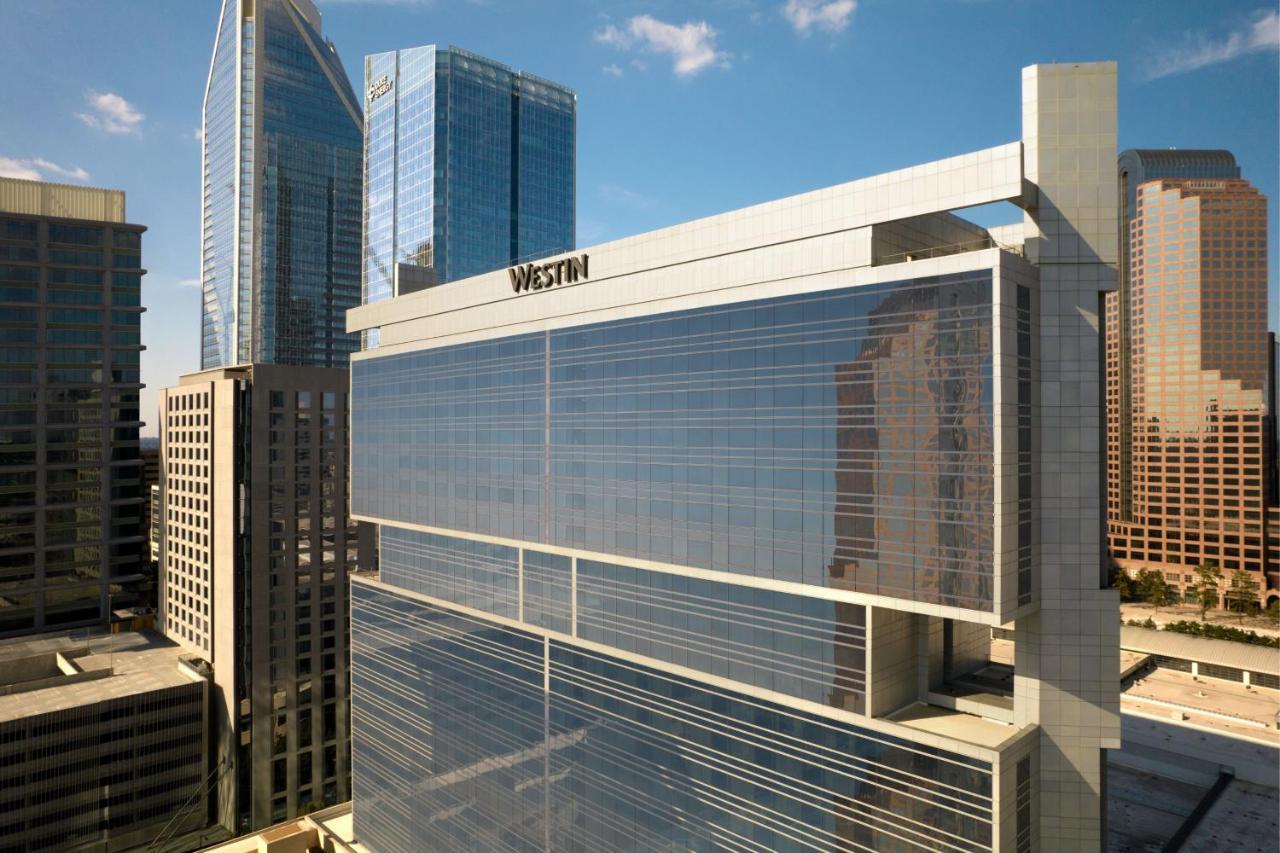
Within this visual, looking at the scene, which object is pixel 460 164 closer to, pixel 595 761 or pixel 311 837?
pixel 311 837

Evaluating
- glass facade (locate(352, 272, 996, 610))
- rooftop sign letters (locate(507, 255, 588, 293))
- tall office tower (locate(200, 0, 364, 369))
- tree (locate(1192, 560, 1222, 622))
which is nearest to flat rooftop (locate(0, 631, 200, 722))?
glass facade (locate(352, 272, 996, 610))

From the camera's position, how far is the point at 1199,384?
467 ft

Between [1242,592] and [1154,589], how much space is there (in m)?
12.9

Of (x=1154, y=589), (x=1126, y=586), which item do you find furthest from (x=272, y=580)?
(x=1126, y=586)

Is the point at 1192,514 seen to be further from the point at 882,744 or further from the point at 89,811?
the point at 89,811

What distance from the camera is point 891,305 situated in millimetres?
28578

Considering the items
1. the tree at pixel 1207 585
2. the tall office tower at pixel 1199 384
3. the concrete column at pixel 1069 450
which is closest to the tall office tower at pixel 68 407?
the concrete column at pixel 1069 450

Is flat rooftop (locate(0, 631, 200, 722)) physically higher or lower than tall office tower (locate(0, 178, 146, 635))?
lower

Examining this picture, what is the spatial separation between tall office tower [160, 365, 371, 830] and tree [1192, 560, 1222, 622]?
14165 centimetres

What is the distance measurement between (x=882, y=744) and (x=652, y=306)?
887 inches

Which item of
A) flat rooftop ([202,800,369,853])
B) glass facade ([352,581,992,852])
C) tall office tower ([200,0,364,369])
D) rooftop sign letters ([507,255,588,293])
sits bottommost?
flat rooftop ([202,800,369,853])

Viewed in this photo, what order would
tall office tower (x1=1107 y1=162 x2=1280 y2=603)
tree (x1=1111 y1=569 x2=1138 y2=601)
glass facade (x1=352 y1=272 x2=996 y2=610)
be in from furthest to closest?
1. tree (x1=1111 y1=569 x2=1138 y2=601)
2. tall office tower (x1=1107 y1=162 x2=1280 y2=603)
3. glass facade (x1=352 y1=272 x2=996 y2=610)

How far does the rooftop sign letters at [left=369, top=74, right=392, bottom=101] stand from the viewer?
553ft

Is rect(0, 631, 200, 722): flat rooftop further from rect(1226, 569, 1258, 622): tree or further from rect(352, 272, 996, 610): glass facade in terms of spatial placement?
rect(1226, 569, 1258, 622): tree
